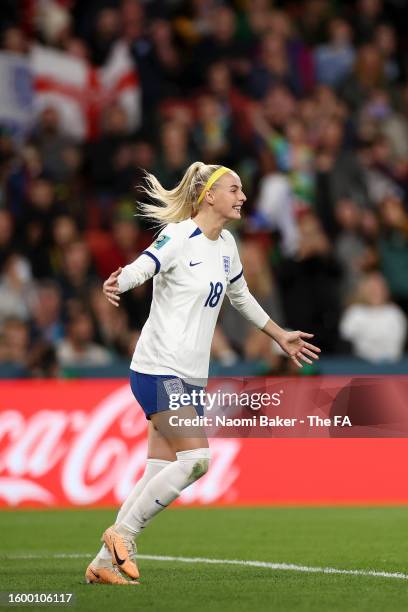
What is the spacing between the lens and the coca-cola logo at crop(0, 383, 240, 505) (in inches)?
557

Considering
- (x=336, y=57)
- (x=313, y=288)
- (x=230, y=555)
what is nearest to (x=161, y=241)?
(x=230, y=555)

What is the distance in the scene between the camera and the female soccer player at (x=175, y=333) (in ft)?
26.8

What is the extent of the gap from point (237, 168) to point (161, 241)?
934 centimetres

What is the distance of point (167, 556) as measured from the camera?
1002cm

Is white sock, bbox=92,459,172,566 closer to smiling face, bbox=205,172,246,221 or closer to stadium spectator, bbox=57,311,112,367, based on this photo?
smiling face, bbox=205,172,246,221

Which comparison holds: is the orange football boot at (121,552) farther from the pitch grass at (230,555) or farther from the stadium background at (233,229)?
the stadium background at (233,229)

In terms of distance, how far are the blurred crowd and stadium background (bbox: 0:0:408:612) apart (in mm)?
29

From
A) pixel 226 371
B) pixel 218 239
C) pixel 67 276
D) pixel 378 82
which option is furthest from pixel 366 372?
pixel 218 239

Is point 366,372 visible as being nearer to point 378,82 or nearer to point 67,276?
point 67,276

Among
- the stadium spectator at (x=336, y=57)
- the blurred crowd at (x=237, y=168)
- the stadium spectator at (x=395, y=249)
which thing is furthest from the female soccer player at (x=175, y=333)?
the stadium spectator at (x=336, y=57)

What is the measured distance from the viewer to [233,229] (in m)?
17.0

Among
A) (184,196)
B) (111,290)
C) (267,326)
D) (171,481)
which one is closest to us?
(111,290)

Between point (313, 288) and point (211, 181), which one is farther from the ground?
point (211, 181)

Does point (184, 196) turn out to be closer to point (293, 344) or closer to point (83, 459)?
point (293, 344)
